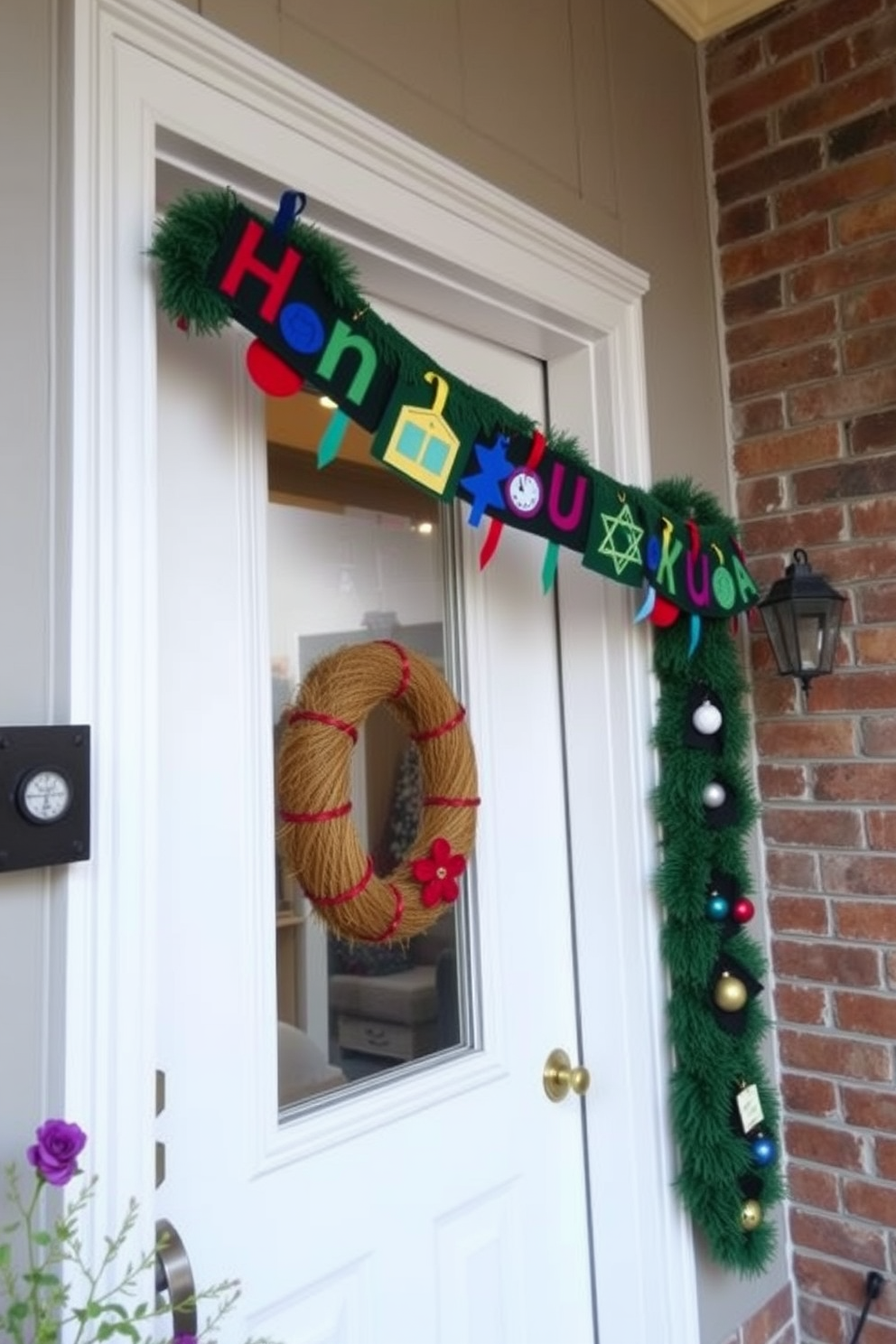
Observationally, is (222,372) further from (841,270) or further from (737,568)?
(841,270)

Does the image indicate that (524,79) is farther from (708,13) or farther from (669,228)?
(708,13)

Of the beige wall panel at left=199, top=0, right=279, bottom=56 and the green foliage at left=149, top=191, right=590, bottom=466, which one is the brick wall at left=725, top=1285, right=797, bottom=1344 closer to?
the green foliage at left=149, top=191, right=590, bottom=466

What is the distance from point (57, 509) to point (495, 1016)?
966 millimetres

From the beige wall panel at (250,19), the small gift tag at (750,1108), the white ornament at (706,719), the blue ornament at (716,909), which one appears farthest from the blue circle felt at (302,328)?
the small gift tag at (750,1108)

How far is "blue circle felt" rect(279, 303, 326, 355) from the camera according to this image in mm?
993

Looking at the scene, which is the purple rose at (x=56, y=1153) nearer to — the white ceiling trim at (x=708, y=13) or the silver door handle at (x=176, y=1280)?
the silver door handle at (x=176, y=1280)

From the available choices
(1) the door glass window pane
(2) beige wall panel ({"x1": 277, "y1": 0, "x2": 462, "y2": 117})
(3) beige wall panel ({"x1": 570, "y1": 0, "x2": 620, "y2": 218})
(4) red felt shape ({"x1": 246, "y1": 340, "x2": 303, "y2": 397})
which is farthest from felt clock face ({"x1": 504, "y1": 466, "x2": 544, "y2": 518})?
(3) beige wall panel ({"x1": 570, "y1": 0, "x2": 620, "y2": 218})

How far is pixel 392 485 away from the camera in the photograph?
145 cm

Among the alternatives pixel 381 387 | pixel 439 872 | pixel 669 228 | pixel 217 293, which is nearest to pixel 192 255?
pixel 217 293

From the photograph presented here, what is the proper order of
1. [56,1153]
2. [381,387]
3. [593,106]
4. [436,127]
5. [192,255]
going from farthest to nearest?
[593,106] < [436,127] < [381,387] < [192,255] < [56,1153]

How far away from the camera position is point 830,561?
5.58 feet

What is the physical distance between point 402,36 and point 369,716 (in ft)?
2.98

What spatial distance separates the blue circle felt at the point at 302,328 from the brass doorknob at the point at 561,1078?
3.66 feet

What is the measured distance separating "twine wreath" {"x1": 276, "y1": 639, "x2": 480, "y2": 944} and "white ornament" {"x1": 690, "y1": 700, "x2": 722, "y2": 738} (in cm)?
42
